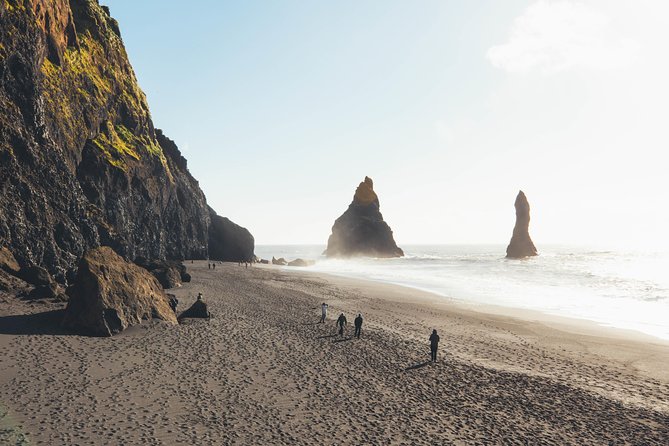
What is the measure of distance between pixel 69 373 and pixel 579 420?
20.7m

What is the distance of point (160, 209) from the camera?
6681 cm

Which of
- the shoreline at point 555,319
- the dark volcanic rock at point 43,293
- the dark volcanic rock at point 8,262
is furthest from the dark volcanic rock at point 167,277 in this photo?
the shoreline at point 555,319

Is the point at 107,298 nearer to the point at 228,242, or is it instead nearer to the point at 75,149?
the point at 75,149

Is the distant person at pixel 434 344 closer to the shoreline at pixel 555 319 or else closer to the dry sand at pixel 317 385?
the dry sand at pixel 317 385

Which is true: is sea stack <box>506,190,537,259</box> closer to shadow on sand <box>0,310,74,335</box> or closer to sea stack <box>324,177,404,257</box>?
sea stack <box>324,177,404,257</box>

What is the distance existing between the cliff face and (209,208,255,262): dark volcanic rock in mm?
17066

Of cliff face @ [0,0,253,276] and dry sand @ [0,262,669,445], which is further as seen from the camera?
cliff face @ [0,0,253,276]

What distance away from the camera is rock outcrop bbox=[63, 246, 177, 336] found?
74.8 ft

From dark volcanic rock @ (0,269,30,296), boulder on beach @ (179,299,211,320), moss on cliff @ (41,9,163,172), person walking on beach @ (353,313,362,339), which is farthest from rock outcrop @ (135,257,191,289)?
person walking on beach @ (353,313,362,339)

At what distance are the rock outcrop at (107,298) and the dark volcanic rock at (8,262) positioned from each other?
12004 millimetres

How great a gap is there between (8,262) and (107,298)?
49.6 ft

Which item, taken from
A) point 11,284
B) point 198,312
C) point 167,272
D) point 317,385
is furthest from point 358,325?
point 11,284

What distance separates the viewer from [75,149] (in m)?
48.0

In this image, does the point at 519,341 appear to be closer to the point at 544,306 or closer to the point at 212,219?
the point at 544,306
